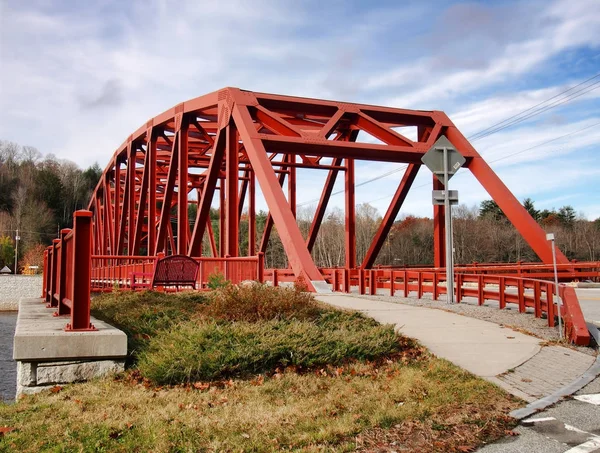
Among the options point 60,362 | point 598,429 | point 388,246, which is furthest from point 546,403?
point 388,246

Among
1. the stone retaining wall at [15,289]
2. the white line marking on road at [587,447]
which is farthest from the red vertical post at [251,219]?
the white line marking on road at [587,447]

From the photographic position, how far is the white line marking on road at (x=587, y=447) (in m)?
Result: 4.21

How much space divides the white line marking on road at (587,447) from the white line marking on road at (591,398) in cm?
120

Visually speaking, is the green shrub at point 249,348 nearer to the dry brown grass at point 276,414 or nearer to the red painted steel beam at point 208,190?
the dry brown grass at point 276,414

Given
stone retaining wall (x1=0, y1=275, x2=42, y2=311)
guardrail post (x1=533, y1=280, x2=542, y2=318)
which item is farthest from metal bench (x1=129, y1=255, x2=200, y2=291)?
stone retaining wall (x1=0, y1=275, x2=42, y2=311)

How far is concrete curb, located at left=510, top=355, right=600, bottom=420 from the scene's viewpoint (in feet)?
16.8

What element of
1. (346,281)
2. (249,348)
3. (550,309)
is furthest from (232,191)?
(249,348)

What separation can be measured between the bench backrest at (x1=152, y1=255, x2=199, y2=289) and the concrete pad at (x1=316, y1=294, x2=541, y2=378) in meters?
5.36

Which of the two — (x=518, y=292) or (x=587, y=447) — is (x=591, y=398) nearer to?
(x=587, y=447)

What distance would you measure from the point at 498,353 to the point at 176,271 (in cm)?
908

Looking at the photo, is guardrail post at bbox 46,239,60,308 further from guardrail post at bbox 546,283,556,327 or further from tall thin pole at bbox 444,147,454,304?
guardrail post at bbox 546,283,556,327

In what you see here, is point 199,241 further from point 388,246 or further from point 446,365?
point 388,246

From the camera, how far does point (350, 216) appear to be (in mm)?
25375

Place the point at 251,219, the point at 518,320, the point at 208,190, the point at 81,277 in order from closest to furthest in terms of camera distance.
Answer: the point at 81,277 < the point at 518,320 < the point at 208,190 < the point at 251,219
